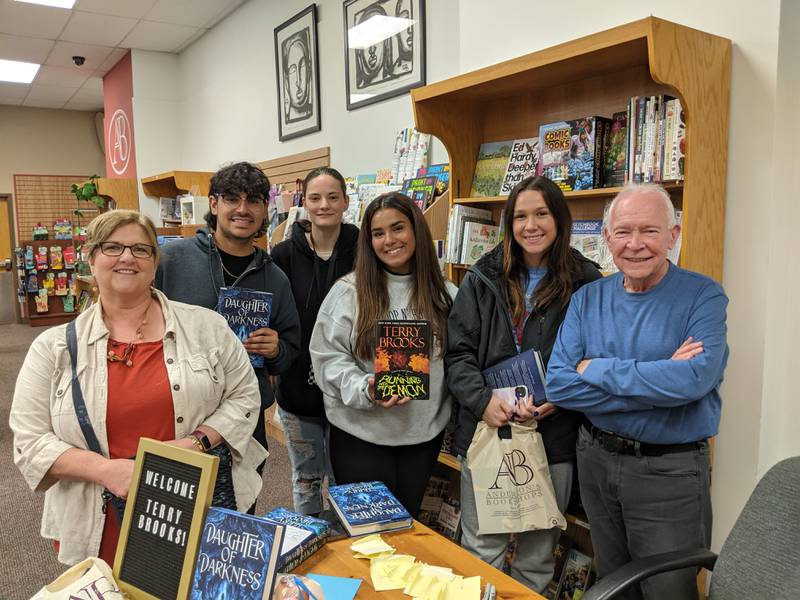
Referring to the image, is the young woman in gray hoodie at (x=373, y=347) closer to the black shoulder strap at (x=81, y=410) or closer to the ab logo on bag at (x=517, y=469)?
the ab logo on bag at (x=517, y=469)

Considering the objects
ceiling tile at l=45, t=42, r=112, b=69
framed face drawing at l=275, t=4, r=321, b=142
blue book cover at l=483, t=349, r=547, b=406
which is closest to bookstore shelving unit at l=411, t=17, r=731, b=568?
blue book cover at l=483, t=349, r=547, b=406

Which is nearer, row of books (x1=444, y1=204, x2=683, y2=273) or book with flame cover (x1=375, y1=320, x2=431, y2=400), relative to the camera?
book with flame cover (x1=375, y1=320, x2=431, y2=400)

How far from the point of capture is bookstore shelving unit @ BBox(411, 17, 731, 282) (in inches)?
73.2

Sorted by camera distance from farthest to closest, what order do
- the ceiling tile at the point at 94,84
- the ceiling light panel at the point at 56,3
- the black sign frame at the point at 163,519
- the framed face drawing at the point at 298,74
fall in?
1. the ceiling tile at the point at 94,84
2. the ceiling light panel at the point at 56,3
3. the framed face drawing at the point at 298,74
4. the black sign frame at the point at 163,519

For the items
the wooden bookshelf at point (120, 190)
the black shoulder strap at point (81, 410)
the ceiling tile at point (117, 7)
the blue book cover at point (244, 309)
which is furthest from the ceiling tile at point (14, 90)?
the black shoulder strap at point (81, 410)

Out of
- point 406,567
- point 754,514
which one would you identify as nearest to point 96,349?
point 406,567

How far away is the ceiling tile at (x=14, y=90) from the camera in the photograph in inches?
340

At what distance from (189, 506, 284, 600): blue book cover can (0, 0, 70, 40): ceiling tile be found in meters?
6.12

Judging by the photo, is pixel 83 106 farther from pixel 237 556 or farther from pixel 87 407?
pixel 237 556

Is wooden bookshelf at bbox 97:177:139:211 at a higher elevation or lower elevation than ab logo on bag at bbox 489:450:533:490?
higher

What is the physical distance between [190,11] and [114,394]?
5.30 m

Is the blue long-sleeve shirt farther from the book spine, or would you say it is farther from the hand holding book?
the book spine

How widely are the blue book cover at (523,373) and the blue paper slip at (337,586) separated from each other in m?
0.83

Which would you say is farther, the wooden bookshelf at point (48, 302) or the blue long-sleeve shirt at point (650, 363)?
the wooden bookshelf at point (48, 302)
